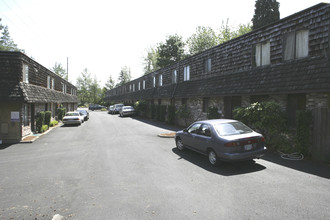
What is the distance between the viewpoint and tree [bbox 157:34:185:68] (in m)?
47.9

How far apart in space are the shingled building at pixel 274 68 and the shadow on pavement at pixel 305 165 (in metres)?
1.00

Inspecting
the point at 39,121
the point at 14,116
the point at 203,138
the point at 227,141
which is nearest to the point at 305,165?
the point at 227,141

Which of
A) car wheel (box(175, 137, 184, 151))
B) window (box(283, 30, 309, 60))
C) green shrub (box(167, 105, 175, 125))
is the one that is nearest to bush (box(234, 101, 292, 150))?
window (box(283, 30, 309, 60))

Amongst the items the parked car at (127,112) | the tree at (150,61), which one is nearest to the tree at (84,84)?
the tree at (150,61)

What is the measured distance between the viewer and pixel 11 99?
1195 centimetres

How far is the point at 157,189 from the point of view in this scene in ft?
17.4

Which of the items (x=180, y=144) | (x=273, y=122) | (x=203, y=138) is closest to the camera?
(x=203, y=138)

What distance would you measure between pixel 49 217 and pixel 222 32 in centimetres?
4794

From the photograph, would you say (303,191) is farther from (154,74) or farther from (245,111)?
(154,74)

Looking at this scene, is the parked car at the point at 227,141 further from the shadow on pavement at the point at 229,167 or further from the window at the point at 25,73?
the window at the point at 25,73

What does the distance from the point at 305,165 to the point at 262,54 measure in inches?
257

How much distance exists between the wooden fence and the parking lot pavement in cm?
171

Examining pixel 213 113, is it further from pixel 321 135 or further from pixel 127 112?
pixel 127 112

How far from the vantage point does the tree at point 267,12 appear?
99.0 feet
